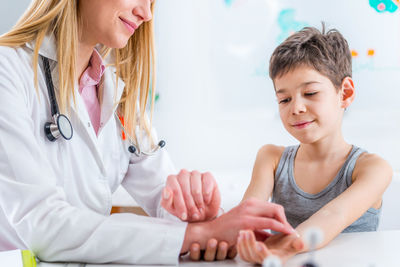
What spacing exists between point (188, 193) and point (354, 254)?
0.29m

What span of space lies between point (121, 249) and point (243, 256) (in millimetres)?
186

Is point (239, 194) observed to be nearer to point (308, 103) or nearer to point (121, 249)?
point (308, 103)

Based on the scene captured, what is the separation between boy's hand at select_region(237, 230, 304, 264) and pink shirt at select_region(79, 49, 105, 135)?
0.60m

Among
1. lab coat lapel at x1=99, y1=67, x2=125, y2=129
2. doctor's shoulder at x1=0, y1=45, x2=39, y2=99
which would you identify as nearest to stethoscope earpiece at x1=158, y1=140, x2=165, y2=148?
lab coat lapel at x1=99, y1=67, x2=125, y2=129

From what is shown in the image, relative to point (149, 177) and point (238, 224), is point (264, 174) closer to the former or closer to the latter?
point (149, 177)

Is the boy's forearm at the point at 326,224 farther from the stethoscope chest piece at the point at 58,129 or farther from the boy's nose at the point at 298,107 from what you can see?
the stethoscope chest piece at the point at 58,129

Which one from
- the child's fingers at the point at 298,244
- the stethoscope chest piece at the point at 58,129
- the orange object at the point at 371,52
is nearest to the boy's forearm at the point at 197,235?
the child's fingers at the point at 298,244

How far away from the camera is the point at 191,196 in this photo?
2.61ft

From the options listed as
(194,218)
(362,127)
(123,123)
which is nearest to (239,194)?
(362,127)

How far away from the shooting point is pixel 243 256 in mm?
748

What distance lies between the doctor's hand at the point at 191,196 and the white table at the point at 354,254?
0.26 ft

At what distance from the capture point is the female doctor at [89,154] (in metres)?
0.76

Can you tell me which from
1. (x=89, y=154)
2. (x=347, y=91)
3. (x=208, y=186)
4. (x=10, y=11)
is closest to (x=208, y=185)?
(x=208, y=186)

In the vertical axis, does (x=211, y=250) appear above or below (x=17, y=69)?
below
